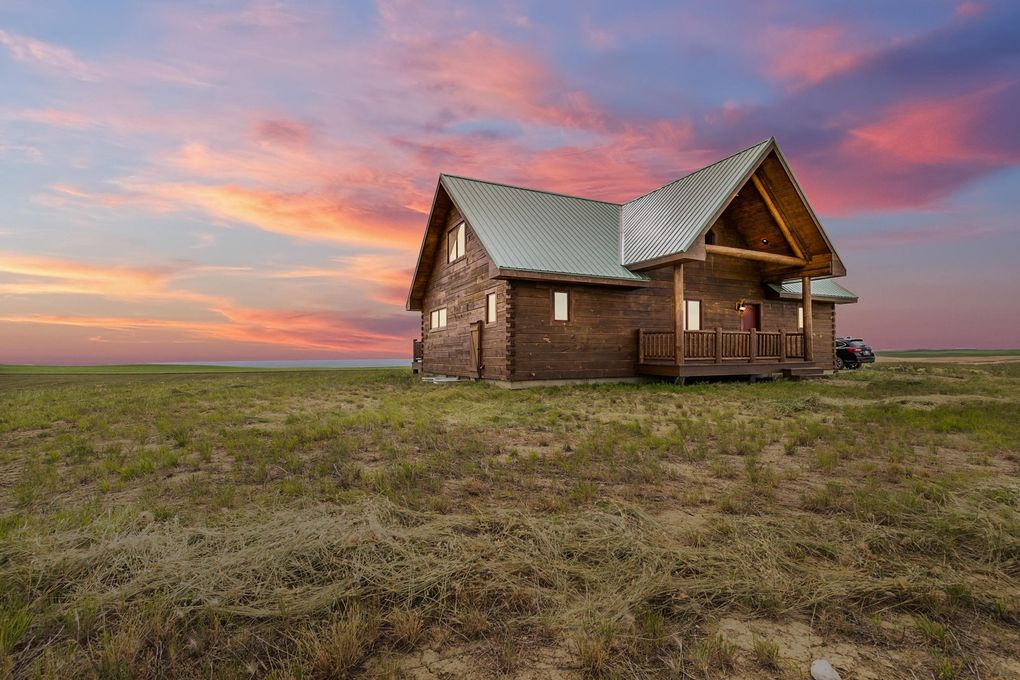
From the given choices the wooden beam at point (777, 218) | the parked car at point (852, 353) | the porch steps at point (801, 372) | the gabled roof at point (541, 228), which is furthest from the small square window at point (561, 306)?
the parked car at point (852, 353)

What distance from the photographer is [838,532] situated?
360cm

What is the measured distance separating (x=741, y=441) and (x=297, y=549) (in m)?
6.05

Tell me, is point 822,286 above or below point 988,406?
above

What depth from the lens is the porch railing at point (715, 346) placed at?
1628 cm

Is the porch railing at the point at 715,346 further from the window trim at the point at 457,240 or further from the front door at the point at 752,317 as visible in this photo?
the window trim at the point at 457,240

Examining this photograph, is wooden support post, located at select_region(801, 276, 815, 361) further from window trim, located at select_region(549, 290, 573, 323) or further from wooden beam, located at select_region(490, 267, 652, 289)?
window trim, located at select_region(549, 290, 573, 323)

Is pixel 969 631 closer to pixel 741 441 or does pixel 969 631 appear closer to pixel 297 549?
pixel 297 549

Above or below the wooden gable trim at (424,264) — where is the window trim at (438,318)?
below

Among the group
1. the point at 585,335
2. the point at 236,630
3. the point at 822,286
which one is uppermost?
the point at 822,286

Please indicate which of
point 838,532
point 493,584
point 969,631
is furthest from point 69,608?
point 838,532

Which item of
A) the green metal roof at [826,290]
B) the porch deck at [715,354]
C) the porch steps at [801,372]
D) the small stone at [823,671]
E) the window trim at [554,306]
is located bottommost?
the small stone at [823,671]

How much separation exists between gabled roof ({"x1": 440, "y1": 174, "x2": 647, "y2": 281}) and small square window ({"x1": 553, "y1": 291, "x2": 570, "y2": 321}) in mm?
941

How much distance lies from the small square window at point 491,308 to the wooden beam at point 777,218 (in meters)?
10.1

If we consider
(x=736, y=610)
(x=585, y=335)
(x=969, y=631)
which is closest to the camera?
(x=969, y=631)
